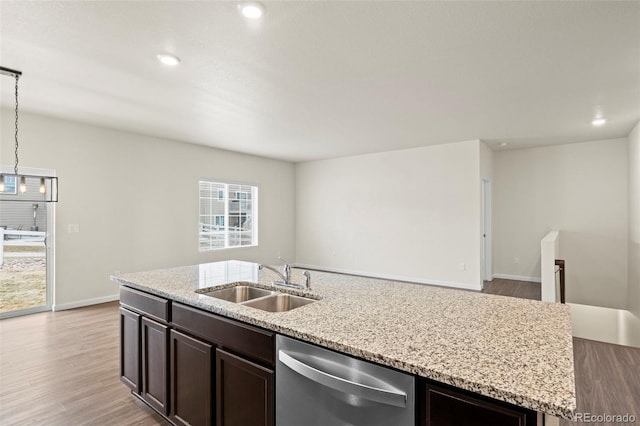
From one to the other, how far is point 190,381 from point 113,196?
4200 millimetres

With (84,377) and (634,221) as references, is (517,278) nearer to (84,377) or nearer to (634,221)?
(634,221)

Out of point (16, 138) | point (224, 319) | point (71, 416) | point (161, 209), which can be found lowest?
point (71, 416)

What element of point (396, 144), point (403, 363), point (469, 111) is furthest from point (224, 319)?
point (396, 144)

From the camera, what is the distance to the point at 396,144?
6.11 metres

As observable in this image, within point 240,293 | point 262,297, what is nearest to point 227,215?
point 240,293

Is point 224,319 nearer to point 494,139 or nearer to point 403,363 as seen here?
point 403,363

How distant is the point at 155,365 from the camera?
208 cm

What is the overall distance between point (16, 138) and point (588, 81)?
652cm

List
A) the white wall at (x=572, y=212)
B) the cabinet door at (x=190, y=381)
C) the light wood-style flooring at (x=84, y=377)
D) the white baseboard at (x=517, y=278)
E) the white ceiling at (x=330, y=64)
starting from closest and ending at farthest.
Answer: the cabinet door at (x=190, y=381)
the white ceiling at (x=330, y=64)
the light wood-style flooring at (x=84, y=377)
the white wall at (x=572, y=212)
the white baseboard at (x=517, y=278)

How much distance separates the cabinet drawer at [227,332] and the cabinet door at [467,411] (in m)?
0.70

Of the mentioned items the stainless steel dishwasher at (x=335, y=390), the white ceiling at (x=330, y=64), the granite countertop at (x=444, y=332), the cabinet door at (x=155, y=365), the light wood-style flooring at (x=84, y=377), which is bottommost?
the light wood-style flooring at (x=84, y=377)

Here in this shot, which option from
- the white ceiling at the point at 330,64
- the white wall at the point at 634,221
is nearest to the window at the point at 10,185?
the white ceiling at the point at 330,64

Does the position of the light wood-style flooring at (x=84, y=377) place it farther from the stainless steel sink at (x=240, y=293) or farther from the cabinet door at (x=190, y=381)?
the stainless steel sink at (x=240, y=293)

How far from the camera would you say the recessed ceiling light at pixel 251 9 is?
6.58 ft
